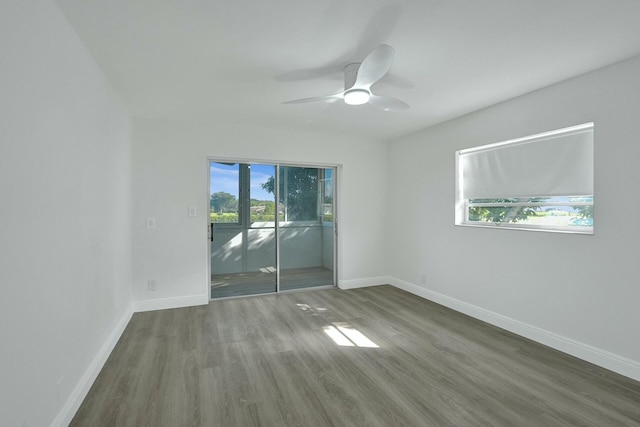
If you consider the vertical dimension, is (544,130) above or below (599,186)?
above

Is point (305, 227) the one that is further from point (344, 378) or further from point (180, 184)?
point (344, 378)

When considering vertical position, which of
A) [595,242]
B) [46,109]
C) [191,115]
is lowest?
[595,242]

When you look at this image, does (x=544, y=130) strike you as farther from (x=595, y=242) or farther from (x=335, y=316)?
(x=335, y=316)

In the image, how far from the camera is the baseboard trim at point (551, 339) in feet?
7.79

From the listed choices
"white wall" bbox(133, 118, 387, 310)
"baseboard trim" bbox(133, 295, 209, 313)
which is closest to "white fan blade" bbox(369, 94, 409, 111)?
"white wall" bbox(133, 118, 387, 310)

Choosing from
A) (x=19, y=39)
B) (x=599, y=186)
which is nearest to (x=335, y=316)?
(x=599, y=186)

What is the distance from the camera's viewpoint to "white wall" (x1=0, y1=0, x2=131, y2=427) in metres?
1.31

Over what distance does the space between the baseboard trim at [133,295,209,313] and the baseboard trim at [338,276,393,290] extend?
2.09 metres

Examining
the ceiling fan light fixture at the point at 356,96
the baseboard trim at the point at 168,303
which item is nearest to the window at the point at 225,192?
the baseboard trim at the point at 168,303

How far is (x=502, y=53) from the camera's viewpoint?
2268 millimetres

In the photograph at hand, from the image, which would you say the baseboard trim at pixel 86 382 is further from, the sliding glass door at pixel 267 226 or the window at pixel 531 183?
the window at pixel 531 183

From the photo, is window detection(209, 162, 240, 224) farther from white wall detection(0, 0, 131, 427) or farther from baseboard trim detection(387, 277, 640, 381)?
baseboard trim detection(387, 277, 640, 381)

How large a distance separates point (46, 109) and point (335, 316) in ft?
10.5

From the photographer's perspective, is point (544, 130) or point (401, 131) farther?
point (401, 131)
